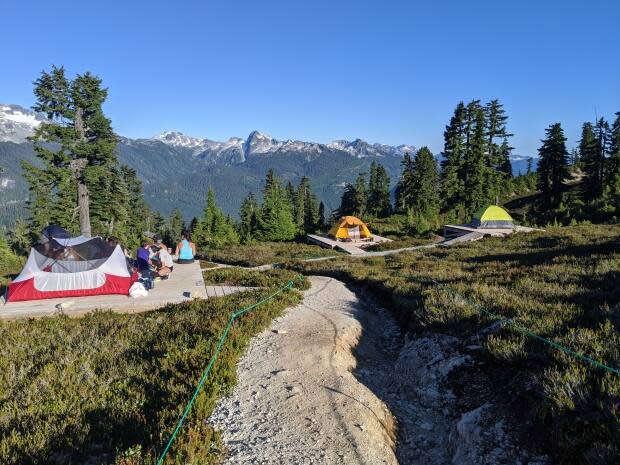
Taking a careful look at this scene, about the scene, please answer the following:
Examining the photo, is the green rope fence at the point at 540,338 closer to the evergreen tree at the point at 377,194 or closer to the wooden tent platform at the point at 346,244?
the wooden tent platform at the point at 346,244

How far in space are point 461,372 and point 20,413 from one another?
21.4ft

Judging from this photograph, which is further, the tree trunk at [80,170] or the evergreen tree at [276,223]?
the evergreen tree at [276,223]

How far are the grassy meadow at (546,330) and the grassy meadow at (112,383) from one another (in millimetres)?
3785

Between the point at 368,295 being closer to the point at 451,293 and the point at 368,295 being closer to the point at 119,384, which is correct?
the point at 451,293

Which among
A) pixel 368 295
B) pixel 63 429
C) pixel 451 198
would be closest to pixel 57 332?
pixel 63 429

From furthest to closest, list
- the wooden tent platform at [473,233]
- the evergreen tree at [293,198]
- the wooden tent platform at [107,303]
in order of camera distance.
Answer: the evergreen tree at [293,198]
the wooden tent platform at [473,233]
the wooden tent platform at [107,303]

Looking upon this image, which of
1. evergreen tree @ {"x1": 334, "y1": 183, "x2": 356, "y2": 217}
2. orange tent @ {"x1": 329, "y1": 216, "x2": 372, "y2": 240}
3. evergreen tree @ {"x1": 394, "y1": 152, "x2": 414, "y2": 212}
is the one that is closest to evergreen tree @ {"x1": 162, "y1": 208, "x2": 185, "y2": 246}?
evergreen tree @ {"x1": 334, "y1": 183, "x2": 356, "y2": 217}

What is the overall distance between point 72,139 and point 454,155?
138ft

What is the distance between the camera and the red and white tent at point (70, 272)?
11.6m

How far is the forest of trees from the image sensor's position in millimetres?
26078

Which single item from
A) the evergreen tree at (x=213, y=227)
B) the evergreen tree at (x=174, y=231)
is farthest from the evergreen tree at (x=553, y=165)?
the evergreen tree at (x=174, y=231)

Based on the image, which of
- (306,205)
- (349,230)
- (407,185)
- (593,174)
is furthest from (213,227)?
(593,174)

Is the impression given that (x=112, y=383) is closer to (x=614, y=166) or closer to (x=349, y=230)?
(x=349, y=230)

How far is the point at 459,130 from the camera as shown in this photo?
50.4 metres
